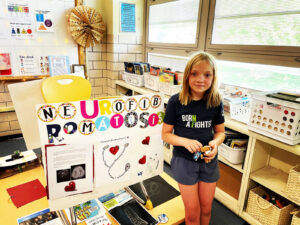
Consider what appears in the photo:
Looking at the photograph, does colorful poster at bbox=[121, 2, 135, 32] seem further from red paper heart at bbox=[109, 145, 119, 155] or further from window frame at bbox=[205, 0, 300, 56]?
red paper heart at bbox=[109, 145, 119, 155]

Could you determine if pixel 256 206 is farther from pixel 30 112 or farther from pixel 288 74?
pixel 30 112

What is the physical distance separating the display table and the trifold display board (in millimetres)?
270

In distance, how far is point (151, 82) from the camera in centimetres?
289

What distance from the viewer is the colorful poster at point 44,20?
3.04m

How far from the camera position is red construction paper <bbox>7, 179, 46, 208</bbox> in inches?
52.7

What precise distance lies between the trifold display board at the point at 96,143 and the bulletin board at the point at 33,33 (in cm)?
256

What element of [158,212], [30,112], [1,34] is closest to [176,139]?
[158,212]

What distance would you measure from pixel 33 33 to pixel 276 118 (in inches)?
123

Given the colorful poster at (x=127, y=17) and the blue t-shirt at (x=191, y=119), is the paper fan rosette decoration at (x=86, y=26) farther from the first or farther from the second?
the blue t-shirt at (x=191, y=119)

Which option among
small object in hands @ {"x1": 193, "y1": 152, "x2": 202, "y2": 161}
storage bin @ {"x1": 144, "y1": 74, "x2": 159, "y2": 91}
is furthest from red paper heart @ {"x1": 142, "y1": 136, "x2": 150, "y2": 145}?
storage bin @ {"x1": 144, "y1": 74, "x2": 159, "y2": 91}

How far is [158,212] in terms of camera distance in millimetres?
1358

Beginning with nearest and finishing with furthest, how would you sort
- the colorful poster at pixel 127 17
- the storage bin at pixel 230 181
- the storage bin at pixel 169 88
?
the storage bin at pixel 230 181, the storage bin at pixel 169 88, the colorful poster at pixel 127 17

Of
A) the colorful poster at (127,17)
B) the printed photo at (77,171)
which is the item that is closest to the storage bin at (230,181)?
the printed photo at (77,171)

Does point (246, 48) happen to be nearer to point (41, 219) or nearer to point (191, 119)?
point (191, 119)
